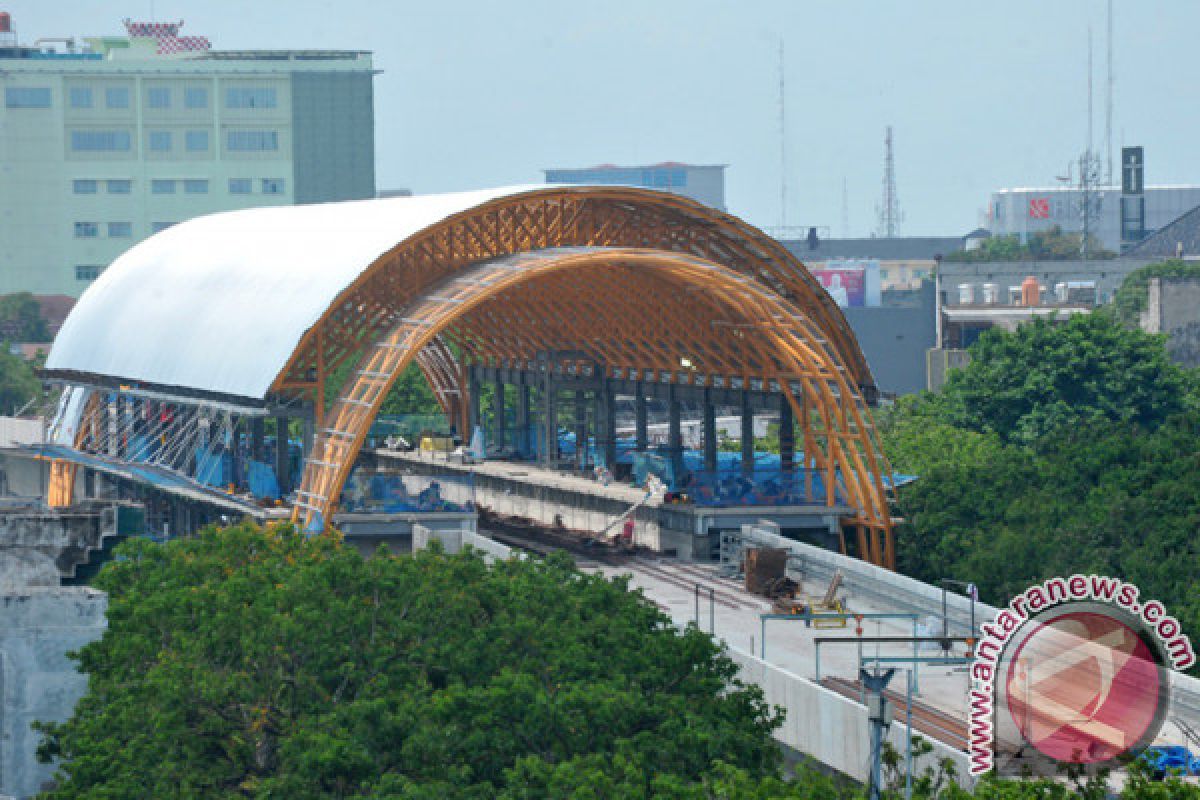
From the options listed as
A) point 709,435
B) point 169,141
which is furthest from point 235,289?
point 169,141

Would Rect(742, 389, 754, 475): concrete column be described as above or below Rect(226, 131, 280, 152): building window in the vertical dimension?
below

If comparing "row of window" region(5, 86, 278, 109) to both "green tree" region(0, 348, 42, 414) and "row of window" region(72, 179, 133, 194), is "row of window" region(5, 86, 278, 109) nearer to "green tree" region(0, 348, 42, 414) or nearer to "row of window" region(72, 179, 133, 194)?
"row of window" region(72, 179, 133, 194)

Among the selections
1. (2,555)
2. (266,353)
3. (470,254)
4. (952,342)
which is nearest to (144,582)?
(2,555)

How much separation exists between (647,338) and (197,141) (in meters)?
121

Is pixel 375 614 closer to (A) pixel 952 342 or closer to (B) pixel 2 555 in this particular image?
(B) pixel 2 555

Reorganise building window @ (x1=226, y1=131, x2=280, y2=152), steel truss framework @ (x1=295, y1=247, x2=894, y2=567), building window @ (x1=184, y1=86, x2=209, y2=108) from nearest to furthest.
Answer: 1. steel truss framework @ (x1=295, y1=247, x2=894, y2=567)
2. building window @ (x1=184, y1=86, x2=209, y2=108)
3. building window @ (x1=226, y1=131, x2=280, y2=152)

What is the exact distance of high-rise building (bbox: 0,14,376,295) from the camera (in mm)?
188750

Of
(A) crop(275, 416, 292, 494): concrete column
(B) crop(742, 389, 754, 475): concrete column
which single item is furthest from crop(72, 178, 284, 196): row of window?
(A) crop(275, 416, 292, 494): concrete column

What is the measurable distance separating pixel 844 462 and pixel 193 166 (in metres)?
133

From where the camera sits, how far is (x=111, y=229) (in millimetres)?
190625

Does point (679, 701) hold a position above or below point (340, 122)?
below

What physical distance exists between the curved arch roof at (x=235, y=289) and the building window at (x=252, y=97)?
106 meters

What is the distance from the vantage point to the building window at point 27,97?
188 m

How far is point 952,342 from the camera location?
139m
